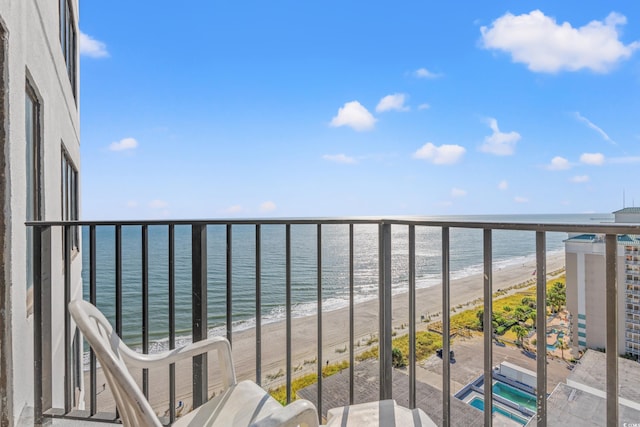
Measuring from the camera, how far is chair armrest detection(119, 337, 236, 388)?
1200 millimetres

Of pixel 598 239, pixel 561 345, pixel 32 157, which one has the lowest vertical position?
pixel 561 345

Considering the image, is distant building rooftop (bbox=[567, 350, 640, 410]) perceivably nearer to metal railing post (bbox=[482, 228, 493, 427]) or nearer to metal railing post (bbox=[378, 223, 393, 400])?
metal railing post (bbox=[482, 228, 493, 427])

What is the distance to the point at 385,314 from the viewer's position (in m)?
1.67

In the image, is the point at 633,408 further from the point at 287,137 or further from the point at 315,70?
the point at 287,137

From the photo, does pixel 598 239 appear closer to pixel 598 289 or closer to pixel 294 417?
pixel 598 289

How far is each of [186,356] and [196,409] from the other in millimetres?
194

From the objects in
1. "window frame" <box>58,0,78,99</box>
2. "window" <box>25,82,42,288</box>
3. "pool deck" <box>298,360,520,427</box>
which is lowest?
"pool deck" <box>298,360,520,427</box>

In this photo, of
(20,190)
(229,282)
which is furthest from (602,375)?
(20,190)

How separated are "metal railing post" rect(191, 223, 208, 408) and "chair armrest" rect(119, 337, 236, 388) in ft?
1.12

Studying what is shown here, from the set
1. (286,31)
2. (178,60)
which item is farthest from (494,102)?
(178,60)

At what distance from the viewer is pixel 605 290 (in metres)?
0.90

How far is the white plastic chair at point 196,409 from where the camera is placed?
0.74 metres

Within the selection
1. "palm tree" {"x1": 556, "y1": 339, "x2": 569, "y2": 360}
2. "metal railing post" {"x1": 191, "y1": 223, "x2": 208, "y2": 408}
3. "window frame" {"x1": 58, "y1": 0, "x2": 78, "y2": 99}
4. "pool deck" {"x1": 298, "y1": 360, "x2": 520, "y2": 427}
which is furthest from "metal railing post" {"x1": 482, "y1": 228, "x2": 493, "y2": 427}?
"pool deck" {"x1": 298, "y1": 360, "x2": 520, "y2": 427}

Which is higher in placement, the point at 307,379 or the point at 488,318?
the point at 488,318
